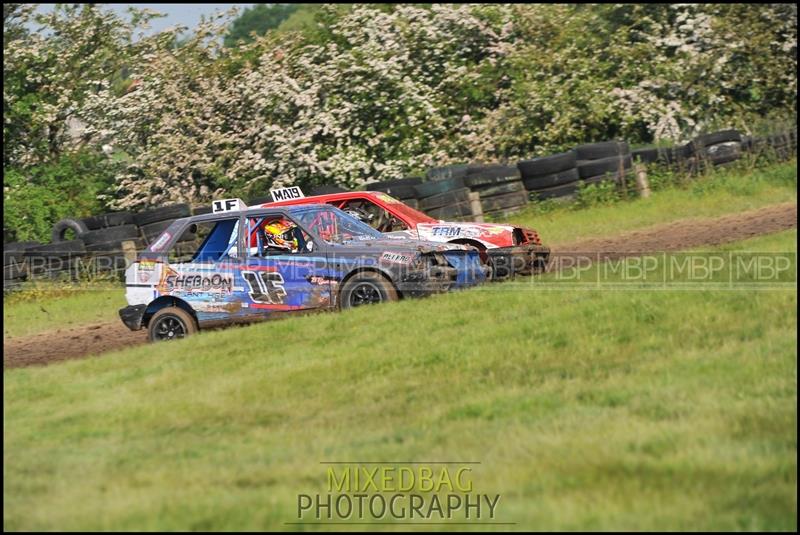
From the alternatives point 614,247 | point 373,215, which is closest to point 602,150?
point 614,247

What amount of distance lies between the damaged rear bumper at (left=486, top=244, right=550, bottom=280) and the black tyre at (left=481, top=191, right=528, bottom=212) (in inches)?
245

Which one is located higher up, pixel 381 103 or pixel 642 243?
pixel 381 103

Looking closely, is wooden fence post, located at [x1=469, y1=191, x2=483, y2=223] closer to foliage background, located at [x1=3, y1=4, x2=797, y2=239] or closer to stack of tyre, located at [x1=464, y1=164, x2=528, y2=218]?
stack of tyre, located at [x1=464, y1=164, x2=528, y2=218]

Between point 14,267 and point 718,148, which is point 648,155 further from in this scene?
point 14,267

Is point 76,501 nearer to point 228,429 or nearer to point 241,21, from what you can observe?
point 228,429

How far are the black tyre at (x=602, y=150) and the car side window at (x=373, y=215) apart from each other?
7.53 m

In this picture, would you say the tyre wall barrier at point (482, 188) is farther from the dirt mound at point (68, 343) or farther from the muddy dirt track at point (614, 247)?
the dirt mound at point (68, 343)

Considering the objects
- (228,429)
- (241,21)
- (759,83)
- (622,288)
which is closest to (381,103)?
(759,83)

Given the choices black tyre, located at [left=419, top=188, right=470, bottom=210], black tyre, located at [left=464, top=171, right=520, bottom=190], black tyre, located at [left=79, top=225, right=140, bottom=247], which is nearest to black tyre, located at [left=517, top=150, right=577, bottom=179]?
black tyre, located at [left=464, top=171, right=520, bottom=190]

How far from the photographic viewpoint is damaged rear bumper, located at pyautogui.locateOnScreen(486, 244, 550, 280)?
13.5 meters

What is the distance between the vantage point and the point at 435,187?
19609mm

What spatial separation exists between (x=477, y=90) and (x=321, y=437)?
18.6 m

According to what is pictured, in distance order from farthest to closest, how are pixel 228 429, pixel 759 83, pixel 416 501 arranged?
pixel 759 83 < pixel 228 429 < pixel 416 501

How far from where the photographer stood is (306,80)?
81.9 ft
